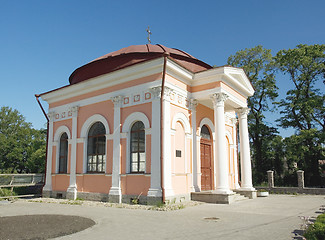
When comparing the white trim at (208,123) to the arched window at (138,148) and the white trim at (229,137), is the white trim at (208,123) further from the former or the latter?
the arched window at (138,148)

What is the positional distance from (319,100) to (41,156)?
83.4ft

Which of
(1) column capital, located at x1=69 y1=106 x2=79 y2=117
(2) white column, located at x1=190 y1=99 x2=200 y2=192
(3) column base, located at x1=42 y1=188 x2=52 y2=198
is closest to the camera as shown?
(2) white column, located at x1=190 y1=99 x2=200 y2=192

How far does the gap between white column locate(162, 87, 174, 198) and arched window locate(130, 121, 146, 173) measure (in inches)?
49.0

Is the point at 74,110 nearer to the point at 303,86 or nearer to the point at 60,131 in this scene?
the point at 60,131

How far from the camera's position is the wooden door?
13.8 m

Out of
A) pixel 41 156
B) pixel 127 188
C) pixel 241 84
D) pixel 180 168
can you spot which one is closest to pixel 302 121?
pixel 241 84

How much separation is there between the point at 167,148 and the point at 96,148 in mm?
4304

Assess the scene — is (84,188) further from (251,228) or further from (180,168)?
(251,228)

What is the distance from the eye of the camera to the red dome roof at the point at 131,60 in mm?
13789

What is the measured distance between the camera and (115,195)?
12.3 meters

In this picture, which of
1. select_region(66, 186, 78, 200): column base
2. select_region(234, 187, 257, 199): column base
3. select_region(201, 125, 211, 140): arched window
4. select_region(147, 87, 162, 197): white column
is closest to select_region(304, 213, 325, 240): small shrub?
select_region(147, 87, 162, 197): white column

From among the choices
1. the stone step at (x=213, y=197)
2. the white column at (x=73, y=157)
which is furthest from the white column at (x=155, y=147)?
the white column at (x=73, y=157)

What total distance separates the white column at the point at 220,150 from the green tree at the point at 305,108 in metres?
13.5

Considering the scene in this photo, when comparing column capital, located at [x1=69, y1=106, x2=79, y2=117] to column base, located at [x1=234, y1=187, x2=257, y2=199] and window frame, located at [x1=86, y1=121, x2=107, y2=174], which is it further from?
column base, located at [x1=234, y1=187, x2=257, y2=199]
